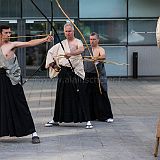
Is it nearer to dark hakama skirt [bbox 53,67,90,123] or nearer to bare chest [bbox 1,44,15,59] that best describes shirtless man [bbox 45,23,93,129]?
dark hakama skirt [bbox 53,67,90,123]

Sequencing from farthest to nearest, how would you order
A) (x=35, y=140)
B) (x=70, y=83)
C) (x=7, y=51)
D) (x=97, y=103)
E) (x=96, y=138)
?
(x=97, y=103) < (x=70, y=83) < (x=96, y=138) < (x=35, y=140) < (x=7, y=51)

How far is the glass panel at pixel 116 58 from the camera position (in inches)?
808

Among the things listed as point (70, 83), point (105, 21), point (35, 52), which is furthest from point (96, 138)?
point (105, 21)

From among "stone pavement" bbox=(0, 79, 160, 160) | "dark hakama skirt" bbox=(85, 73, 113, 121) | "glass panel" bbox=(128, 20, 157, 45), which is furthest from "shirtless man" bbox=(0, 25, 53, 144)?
"glass panel" bbox=(128, 20, 157, 45)

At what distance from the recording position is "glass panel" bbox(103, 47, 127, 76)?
20516 millimetres

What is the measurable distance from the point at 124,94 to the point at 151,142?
7.24 m

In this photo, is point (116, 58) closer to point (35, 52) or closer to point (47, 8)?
point (35, 52)

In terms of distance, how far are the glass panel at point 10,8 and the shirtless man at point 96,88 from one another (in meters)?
11.0

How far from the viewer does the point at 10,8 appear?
20.6 metres

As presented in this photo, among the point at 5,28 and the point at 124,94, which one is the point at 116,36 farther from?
the point at 5,28

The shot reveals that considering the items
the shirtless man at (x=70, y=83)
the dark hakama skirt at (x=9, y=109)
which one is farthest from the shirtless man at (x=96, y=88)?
the dark hakama skirt at (x=9, y=109)

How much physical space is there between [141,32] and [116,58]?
1467mm

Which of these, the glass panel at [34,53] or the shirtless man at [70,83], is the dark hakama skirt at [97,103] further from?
the glass panel at [34,53]

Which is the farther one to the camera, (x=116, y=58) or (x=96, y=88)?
(x=116, y=58)
